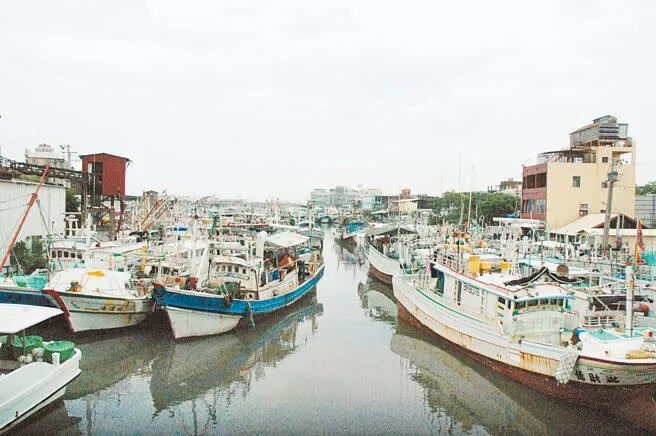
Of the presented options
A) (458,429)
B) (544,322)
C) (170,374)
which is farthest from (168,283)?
(544,322)

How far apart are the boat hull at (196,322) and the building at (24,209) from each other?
748cm

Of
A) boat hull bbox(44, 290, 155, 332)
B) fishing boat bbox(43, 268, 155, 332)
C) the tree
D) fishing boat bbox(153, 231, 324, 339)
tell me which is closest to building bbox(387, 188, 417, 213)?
the tree

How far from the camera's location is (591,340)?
11078 millimetres

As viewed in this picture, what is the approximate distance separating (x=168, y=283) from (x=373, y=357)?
787cm

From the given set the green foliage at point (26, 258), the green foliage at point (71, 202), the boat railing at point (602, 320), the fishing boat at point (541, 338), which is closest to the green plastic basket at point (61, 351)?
the green foliage at point (26, 258)

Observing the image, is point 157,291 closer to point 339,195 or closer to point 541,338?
point 541,338

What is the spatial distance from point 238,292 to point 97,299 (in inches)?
188

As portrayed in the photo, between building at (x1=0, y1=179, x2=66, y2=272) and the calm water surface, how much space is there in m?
7.70

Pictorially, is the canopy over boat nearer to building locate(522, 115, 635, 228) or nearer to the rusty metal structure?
the rusty metal structure

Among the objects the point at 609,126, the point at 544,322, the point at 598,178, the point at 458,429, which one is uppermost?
the point at 609,126

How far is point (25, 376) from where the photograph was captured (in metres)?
9.52

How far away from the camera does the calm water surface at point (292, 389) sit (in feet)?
34.4

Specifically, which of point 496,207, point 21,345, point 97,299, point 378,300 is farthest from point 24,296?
point 496,207

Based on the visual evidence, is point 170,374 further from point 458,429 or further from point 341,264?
point 341,264
